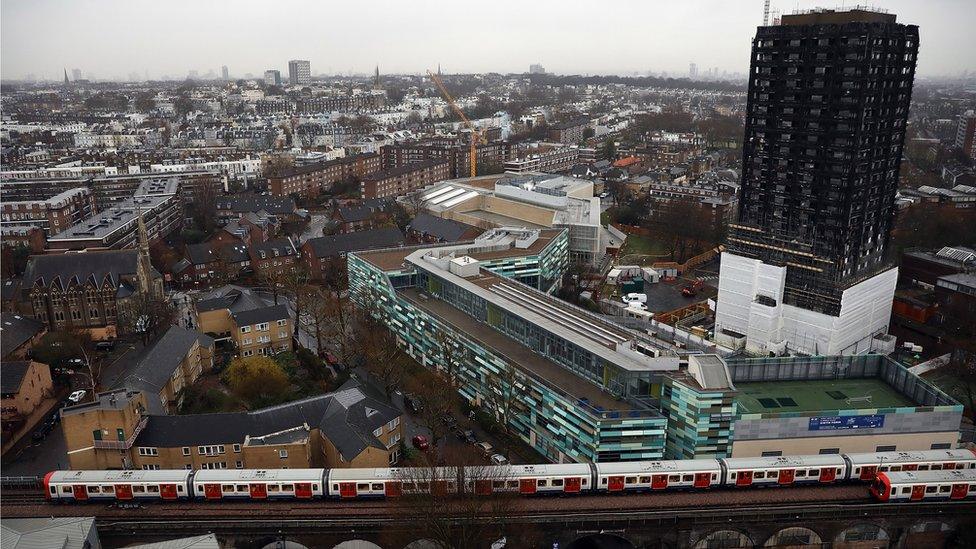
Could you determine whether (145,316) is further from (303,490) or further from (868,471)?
(868,471)

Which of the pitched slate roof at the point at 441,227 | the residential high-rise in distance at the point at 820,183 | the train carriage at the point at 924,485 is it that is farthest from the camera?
the pitched slate roof at the point at 441,227

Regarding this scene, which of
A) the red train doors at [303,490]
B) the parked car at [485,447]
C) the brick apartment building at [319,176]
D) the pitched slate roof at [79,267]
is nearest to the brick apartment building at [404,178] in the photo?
the brick apartment building at [319,176]

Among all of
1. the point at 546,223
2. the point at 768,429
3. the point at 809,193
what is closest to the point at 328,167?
the point at 546,223

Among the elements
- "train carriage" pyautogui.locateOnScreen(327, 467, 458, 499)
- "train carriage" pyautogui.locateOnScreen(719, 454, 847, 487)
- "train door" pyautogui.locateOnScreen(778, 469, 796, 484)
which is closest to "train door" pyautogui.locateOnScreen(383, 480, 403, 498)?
"train carriage" pyautogui.locateOnScreen(327, 467, 458, 499)

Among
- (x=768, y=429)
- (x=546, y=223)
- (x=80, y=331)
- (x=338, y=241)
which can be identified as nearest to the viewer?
(x=768, y=429)

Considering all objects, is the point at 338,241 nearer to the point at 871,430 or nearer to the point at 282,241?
the point at 282,241

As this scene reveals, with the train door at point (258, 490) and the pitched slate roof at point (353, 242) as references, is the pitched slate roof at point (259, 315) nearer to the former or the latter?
the pitched slate roof at point (353, 242)
